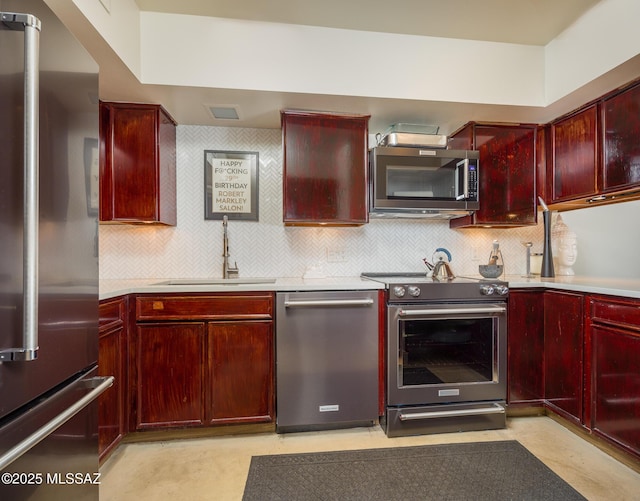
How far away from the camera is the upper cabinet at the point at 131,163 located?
223 cm

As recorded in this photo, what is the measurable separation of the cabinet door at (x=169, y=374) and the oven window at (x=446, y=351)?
1.26 m

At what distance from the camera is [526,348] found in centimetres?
224

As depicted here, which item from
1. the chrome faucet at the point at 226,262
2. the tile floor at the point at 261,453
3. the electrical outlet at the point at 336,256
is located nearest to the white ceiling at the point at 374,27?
the chrome faucet at the point at 226,262

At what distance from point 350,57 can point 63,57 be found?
1.62 metres

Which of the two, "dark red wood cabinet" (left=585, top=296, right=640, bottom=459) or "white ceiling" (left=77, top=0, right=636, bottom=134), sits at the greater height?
"white ceiling" (left=77, top=0, right=636, bottom=134)

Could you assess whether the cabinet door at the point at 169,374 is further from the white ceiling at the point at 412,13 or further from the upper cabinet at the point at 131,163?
the white ceiling at the point at 412,13

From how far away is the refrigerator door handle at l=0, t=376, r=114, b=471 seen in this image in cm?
72

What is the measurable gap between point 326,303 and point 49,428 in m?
1.43

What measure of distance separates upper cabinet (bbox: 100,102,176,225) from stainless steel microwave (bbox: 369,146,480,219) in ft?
4.97

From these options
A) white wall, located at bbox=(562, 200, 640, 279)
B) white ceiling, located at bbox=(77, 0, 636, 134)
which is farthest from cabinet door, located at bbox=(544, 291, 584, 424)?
white ceiling, located at bbox=(77, 0, 636, 134)

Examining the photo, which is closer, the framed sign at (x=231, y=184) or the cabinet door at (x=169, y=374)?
the cabinet door at (x=169, y=374)

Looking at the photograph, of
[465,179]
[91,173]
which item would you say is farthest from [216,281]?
[465,179]

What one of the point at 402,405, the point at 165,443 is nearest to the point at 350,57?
the point at 402,405

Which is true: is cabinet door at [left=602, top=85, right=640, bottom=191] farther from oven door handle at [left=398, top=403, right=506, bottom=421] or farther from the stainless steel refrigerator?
the stainless steel refrigerator
